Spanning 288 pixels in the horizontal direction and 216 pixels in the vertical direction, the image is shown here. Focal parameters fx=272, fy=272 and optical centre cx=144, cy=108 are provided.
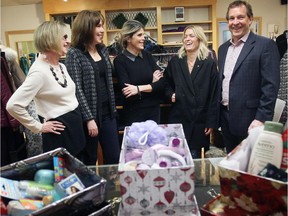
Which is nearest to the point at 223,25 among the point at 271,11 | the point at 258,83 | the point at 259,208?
the point at 271,11

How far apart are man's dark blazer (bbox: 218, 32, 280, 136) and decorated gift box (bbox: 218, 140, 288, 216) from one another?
0.98 metres

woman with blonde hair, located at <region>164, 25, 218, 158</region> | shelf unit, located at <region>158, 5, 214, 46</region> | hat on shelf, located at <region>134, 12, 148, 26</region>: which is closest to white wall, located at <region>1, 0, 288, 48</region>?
shelf unit, located at <region>158, 5, 214, 46</region>

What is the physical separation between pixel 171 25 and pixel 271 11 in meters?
2.14

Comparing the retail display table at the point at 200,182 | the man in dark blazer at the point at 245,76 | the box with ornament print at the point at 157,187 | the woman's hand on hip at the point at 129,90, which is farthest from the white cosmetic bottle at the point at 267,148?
the woman's hand on hip at the point at 129,90

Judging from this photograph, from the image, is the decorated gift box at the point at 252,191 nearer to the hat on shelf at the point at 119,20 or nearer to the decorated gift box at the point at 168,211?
the decorated gift box at the point at 168,211

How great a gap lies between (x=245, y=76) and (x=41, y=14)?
530 centimetres

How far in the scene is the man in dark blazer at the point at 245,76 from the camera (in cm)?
159

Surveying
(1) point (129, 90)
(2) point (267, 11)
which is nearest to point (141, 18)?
(2) point (267, 11)

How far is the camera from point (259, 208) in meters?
0.68

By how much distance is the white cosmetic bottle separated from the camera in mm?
663

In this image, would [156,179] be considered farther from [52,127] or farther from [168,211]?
[52,127]

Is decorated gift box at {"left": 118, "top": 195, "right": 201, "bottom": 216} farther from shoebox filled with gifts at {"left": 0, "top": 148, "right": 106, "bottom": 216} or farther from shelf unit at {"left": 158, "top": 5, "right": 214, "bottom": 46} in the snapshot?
shelf unit at {"left": 158, "top": 5, "right": 214, "bottom": 46}

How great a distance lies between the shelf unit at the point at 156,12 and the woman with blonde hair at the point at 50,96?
402cm

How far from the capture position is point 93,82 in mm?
1729
